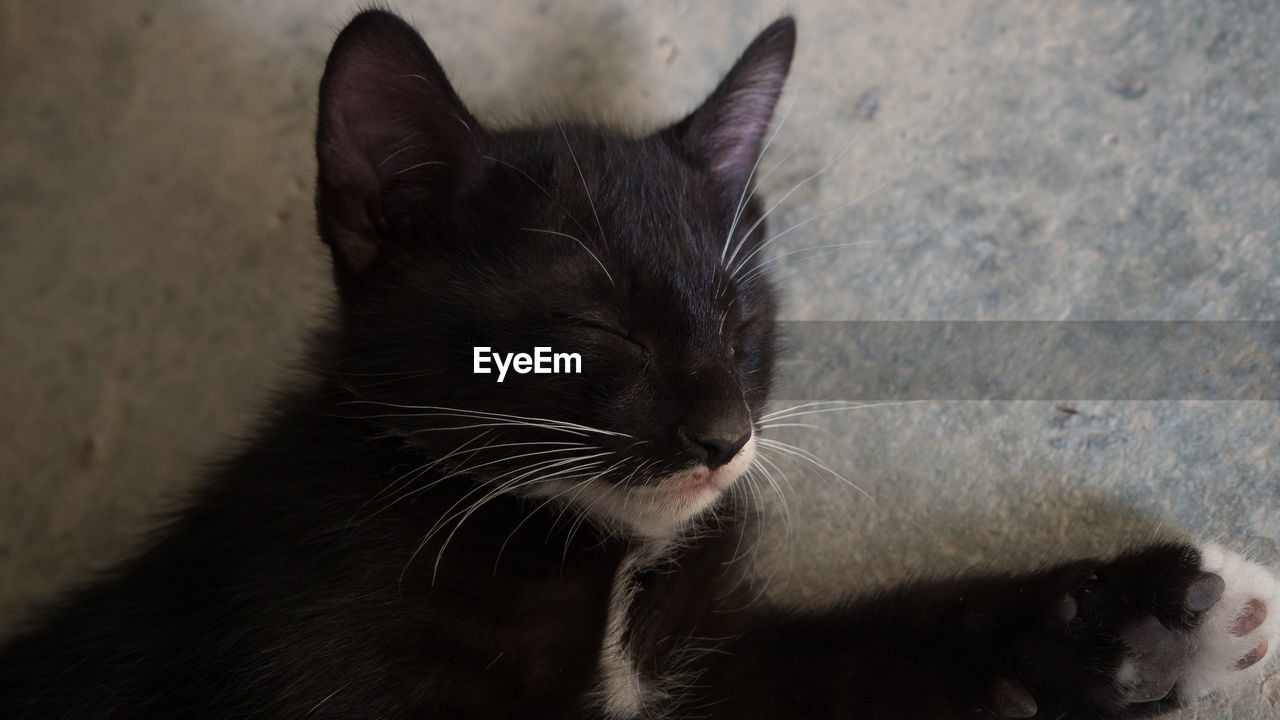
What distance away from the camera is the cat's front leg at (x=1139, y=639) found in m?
1.34

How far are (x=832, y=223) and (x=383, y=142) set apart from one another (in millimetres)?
963

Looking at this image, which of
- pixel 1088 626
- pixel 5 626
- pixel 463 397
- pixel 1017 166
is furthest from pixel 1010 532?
pixel 5 626

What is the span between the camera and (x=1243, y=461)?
1.62 meters

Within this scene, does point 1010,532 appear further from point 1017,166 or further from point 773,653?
point 1017,166

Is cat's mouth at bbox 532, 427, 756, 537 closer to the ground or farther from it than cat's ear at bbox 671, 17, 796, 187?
closer to the ground

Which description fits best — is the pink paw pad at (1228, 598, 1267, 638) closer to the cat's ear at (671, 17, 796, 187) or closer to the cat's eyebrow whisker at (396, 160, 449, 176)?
the cat's ear at (671, 17, 796, 187)

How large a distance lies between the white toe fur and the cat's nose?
66 cm

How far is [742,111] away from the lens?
1.75 metres

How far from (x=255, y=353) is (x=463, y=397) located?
42.2 inches

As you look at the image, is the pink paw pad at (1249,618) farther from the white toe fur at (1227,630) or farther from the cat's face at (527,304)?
the cat's face at (527,304)

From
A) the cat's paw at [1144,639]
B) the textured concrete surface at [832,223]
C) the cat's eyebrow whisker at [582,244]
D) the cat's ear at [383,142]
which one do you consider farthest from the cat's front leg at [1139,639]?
the cat's ear at [383,142]

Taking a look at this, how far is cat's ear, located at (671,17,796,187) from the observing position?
1702mm

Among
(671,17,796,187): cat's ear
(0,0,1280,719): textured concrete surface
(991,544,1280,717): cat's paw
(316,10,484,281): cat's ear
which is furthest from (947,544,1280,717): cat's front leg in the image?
(316,10,484,281): cat's ear

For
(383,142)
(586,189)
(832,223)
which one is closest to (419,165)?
(383,142)
